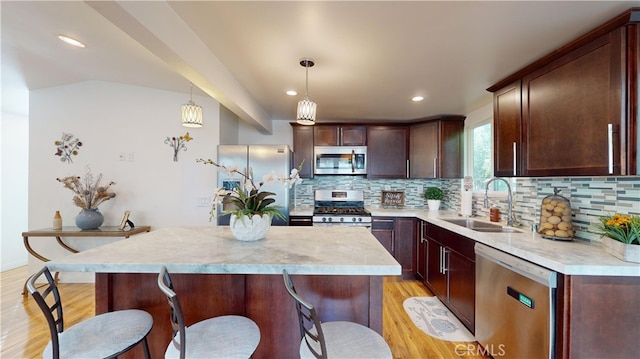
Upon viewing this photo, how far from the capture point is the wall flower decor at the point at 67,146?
3.36 metres

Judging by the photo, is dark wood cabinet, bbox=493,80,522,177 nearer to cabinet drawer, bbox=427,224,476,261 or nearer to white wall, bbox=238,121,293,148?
cabinet drawer, bbox=427,224,476,261

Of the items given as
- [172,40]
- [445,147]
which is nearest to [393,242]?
[445,147]

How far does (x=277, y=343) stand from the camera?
1.54 meters

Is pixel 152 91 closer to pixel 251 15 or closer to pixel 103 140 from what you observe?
pixel 103 140

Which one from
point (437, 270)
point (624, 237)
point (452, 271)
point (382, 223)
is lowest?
point (437, 270)

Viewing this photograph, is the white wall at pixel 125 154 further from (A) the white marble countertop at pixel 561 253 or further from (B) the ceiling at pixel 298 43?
(A) the white marble countertop at pixel 561 253

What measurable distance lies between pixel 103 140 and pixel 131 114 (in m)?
0.49

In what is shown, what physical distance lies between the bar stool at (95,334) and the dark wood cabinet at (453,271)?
2350 millimetres

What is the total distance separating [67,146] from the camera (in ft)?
11.0

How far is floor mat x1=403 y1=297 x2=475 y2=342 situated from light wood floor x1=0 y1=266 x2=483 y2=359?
67 mm

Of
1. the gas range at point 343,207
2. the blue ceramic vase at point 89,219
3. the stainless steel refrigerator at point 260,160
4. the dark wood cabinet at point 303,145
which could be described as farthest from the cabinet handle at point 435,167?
the blue ceramic vase at point 89,219

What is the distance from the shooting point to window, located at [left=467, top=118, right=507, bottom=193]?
10.6 ft

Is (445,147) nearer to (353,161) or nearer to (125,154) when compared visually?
(353,161)

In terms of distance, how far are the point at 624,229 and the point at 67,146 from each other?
5332 millimetres
